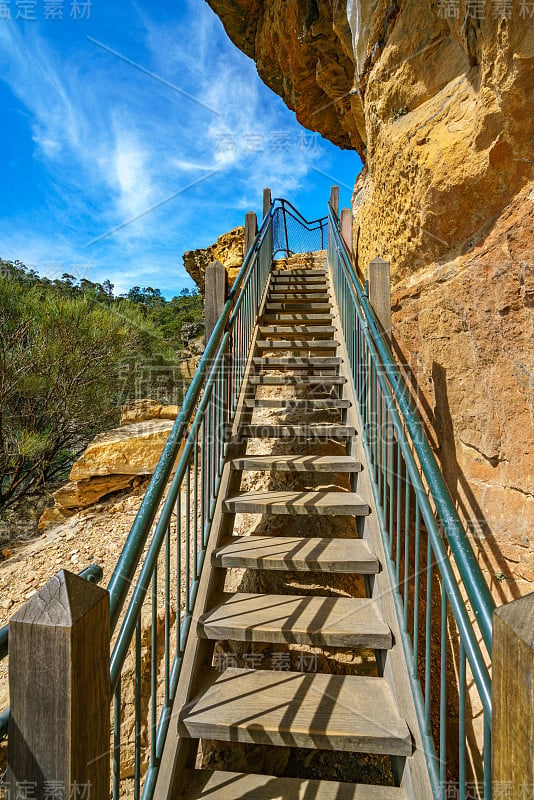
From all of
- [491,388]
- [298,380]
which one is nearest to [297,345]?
[298,380]

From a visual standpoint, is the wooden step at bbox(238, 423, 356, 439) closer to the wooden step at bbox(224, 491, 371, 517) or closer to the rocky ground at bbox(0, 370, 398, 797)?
the wooden step at bbox(224, 491, 371, 517)

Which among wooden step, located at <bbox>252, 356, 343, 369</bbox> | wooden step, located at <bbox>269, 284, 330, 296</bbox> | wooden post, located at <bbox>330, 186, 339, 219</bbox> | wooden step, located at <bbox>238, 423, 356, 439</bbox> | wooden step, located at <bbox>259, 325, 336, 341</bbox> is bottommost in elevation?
wooden step, located at <bbox>238, 423, 356, 439</bbox>

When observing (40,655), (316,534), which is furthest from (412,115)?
(40,655)

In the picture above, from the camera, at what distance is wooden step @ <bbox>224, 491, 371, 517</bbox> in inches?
93.3

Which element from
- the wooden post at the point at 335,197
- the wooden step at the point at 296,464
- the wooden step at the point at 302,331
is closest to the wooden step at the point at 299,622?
the wooden step at the point at 296,464

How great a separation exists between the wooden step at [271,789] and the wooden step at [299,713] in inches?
6.5

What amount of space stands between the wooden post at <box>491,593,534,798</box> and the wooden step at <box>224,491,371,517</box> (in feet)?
5.33

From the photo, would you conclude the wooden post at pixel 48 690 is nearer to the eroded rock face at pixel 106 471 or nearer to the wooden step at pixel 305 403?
the wooden step at pixel 305 403

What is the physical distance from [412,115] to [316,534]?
3728 mm

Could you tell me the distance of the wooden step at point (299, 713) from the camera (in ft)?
5.10

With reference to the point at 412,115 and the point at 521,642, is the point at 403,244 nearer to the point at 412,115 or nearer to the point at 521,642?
the point at 412,115

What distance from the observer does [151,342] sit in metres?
9.39

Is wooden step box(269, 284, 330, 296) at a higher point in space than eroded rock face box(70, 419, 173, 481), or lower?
higher

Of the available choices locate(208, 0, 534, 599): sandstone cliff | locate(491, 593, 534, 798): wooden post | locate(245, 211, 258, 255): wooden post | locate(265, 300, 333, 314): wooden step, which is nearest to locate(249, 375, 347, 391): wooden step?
locate(208, 0, 534, 599): sandstone cliff
